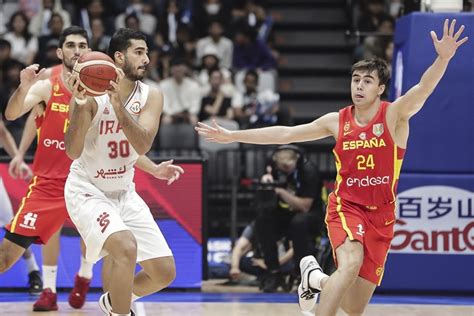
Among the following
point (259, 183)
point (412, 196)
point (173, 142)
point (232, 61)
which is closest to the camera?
point (412, 196)

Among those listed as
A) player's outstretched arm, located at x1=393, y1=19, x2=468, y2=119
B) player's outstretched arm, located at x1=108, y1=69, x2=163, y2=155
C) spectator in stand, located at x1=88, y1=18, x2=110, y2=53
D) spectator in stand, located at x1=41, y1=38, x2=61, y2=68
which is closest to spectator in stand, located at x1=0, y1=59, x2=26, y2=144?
spectator in stand, located at x1=41, y1=38, x2=61, y2=68

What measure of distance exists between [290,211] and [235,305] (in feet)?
5.30

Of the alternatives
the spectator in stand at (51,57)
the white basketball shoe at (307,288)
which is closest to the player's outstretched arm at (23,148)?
the white basketball shoe at (307,288)

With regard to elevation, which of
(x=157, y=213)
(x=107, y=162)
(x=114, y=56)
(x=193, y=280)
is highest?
(x=114, y=56)

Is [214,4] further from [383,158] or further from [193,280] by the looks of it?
[383,158]

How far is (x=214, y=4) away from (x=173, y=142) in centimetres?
419

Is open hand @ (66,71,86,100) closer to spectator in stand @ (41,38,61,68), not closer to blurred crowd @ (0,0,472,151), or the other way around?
blurred crowd @ (0,0,472,151)

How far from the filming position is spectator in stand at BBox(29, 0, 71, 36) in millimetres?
16250

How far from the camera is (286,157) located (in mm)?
10781

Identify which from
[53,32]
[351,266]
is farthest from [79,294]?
[53,32]

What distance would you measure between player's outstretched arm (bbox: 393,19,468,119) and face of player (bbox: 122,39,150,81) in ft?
5.99

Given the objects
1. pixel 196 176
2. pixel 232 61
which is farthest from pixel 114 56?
pixel 232 61

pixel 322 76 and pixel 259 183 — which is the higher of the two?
pixel 322 76

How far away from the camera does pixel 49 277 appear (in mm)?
9211
